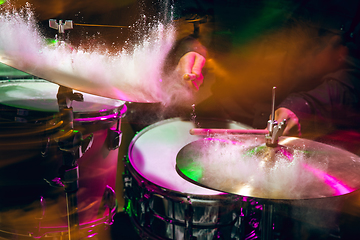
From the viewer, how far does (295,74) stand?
167 centimetres

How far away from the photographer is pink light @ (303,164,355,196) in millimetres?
624

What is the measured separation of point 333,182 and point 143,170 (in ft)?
2.24

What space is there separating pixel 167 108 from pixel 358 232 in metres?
1.36

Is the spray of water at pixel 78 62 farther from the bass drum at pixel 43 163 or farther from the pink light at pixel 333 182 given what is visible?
the pink light at pixel 333 182

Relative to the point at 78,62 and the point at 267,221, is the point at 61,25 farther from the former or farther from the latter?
the point at 267,221

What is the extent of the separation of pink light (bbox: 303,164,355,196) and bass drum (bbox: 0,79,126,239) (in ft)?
2.62

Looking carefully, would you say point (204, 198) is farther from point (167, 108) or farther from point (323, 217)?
point (167, 108)

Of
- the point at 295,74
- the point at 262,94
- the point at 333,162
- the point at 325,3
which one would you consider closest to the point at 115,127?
the point at 333,162

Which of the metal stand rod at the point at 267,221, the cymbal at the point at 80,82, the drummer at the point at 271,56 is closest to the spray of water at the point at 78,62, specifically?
the cymbal at the point at 80,82

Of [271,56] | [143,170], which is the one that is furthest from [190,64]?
[271,56]

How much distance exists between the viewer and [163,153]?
1.18m

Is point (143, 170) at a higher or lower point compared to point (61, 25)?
lower

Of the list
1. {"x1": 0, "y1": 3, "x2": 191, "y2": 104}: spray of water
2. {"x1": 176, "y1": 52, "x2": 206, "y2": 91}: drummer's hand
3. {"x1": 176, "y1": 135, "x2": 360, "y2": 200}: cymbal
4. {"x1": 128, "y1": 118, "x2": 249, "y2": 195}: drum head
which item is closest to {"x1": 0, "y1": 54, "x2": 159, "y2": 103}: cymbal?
{"x1": 0, "y1": 3, "x2": 191, "y2": 104}: spray of water

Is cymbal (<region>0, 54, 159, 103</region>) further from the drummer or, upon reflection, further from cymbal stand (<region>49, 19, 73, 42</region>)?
the drummer
